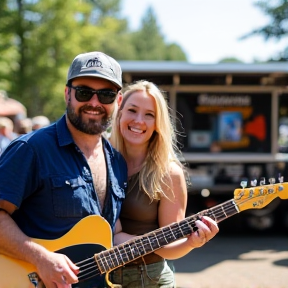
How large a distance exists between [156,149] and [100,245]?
722mm

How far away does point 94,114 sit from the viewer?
2436 millimetres

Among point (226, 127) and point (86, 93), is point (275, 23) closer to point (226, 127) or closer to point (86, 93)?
point (226, 127)

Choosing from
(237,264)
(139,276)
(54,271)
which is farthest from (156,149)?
(237,264)

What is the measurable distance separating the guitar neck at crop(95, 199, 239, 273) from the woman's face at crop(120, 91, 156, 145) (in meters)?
0.57

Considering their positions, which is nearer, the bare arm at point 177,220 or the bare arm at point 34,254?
the bare arm at point 34,254

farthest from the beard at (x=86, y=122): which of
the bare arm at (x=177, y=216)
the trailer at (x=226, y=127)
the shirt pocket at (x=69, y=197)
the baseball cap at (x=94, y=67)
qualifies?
the trailer at (x=226, y=127)

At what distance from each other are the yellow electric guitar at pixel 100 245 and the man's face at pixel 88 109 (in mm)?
431

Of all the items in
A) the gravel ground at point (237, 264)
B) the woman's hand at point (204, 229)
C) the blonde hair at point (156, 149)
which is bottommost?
the gravel ground at point (237, 264)

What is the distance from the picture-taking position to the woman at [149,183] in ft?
→ 8.83

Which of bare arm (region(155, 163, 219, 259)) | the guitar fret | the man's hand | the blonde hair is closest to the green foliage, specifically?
the blonde hair

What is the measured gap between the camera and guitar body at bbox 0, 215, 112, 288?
7.32 ft

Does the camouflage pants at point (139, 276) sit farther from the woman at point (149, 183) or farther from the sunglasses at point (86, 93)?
the sunglasses at point (86, 93)

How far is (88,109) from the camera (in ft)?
7.93

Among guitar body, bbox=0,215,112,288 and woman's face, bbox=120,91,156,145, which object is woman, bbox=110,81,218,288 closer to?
woman's face, bbox=120,91,156,145
